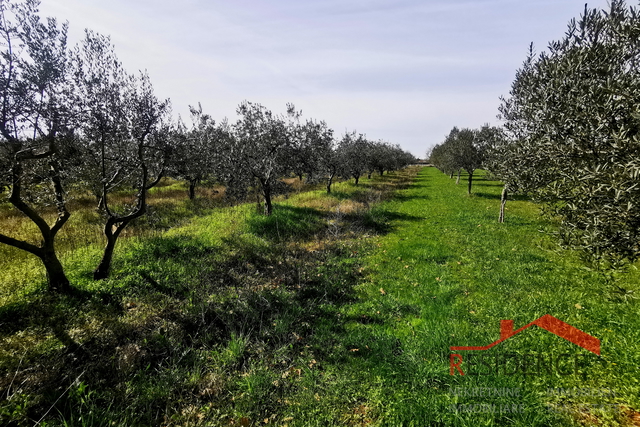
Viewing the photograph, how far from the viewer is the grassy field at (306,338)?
17.3 feet

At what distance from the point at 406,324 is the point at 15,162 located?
1271cm

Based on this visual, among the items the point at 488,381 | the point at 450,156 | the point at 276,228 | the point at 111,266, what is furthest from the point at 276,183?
the point at 450,156

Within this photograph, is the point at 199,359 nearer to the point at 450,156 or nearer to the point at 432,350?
the point at 432,350

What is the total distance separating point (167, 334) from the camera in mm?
7910

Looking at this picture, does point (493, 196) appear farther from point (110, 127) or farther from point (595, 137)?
point (110, 127)

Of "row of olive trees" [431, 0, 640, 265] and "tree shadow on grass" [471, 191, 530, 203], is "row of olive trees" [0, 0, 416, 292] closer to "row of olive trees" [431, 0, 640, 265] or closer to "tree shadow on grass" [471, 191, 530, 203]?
"row of olive trees" [431, 0, 640, 265]

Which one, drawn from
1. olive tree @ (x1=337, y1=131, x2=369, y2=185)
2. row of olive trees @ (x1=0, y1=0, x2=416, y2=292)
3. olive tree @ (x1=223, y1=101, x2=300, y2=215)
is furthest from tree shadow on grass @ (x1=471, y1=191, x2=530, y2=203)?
row of olive trees @ (x1=0, y1=0, x2=416, y2=292)

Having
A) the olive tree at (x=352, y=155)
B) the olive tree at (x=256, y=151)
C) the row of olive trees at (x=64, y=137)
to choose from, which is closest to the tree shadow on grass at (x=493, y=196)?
the olive tree at (x=352, y=155)

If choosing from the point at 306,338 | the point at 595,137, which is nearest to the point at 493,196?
the point at 595,137

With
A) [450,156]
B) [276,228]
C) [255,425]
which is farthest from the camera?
[450,156]

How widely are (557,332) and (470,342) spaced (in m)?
2.48

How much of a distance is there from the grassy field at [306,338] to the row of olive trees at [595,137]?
1.08 metres

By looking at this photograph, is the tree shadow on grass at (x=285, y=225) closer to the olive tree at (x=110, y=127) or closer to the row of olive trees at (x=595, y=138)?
the olive tree at (x=110, y=127)

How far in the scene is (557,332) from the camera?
276 inches
